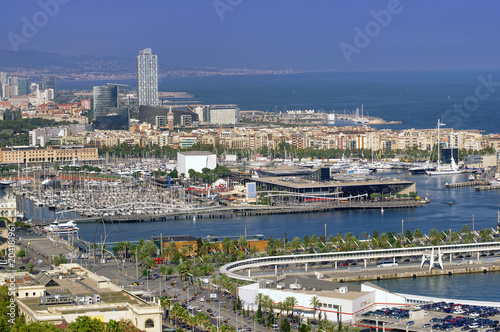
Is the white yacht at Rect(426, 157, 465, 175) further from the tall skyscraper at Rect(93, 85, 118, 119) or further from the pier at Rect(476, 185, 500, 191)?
the tall skyscraper at Rect(93, 85, 118, 119)

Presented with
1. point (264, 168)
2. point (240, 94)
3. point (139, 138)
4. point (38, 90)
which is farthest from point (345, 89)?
point (264, 168)

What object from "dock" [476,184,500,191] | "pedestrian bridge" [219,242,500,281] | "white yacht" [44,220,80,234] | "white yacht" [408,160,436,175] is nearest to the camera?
"pedestrian bridge" [219,242,500,281]

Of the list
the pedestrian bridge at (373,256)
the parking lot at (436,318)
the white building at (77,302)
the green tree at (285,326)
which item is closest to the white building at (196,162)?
the pedestrian bridge at (373,256)

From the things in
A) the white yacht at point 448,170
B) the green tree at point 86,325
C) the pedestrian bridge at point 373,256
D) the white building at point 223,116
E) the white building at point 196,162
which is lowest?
the pedestrian bridge at point 373,256

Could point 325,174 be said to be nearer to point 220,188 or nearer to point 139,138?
point 220,188

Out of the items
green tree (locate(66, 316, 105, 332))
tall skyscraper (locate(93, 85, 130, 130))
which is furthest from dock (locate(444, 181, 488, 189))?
tall skyscraper (locate(93, 85, 130, 130))

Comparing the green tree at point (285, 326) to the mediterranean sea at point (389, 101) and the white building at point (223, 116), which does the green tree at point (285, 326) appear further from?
the white building at point (223, 116)

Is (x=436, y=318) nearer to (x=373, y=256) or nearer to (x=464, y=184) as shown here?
(x=373, y=256)
